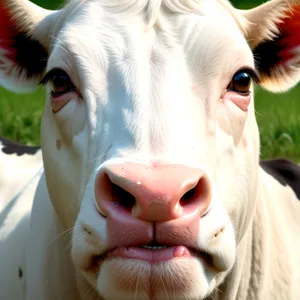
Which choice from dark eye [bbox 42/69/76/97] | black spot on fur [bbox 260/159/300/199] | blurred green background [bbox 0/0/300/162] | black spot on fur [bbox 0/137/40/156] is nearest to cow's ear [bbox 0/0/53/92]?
dark eye [bbox 42/69/76/97]

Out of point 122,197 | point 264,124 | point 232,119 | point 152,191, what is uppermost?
point 152,191

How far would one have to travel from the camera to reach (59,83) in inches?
164

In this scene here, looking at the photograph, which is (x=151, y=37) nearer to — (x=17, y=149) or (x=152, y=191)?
(x=152, y=191)

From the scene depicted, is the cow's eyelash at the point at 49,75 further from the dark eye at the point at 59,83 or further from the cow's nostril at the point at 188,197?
the cow's nostril at the point at 188,197

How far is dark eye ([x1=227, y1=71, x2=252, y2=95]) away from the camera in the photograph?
4090mm

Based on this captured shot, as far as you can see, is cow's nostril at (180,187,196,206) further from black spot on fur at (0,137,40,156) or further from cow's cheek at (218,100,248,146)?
black spot on fur at (0,137,40,156)

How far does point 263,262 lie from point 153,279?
1318 mm

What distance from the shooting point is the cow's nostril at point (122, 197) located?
3396 millimetres

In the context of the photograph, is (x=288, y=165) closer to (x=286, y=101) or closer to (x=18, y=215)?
(x=18, y=215)

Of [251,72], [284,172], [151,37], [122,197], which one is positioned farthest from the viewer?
[284,172]

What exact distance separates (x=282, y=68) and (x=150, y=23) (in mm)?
922

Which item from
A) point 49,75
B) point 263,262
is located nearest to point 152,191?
point 49,75

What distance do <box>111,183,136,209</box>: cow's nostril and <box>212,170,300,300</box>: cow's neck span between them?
118cm

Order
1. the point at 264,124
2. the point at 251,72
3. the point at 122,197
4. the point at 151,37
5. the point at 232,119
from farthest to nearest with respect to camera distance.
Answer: the point at 264,124 → the point at 251,72 → the point at 232,119 → the point at 151,37 → the point at 122,197
